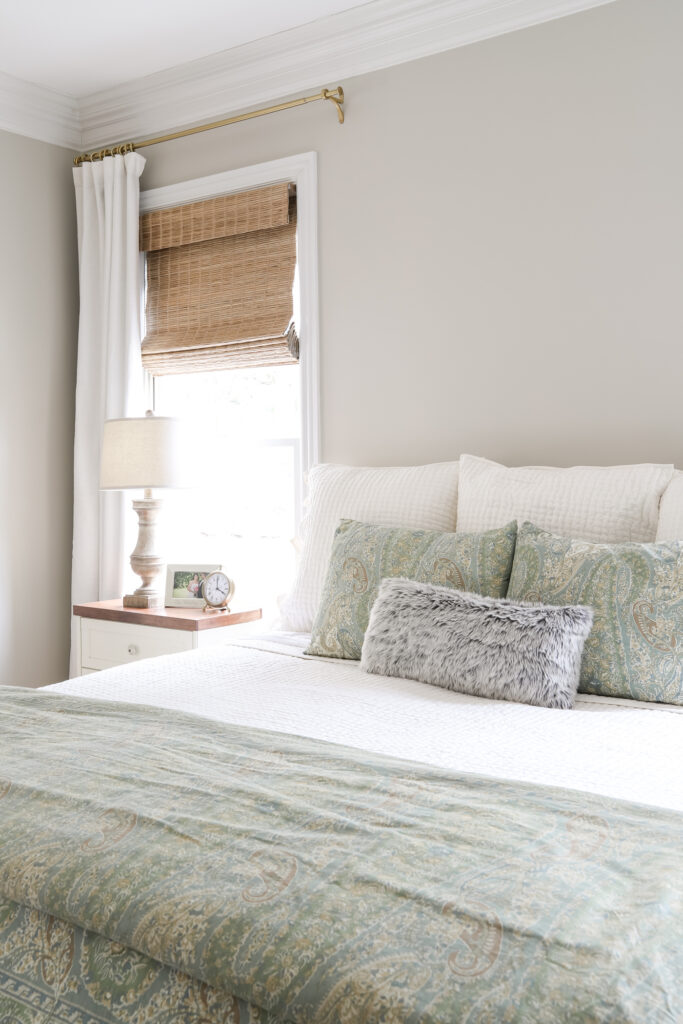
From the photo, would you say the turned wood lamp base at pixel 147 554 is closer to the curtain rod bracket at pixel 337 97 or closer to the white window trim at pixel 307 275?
the white window trim at pixel 307 275

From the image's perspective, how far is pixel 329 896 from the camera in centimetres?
92

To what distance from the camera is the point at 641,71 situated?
2459 mm

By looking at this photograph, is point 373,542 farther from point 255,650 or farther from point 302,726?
point 302,726

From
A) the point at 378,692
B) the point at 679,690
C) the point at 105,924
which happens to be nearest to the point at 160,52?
the point at 378,692

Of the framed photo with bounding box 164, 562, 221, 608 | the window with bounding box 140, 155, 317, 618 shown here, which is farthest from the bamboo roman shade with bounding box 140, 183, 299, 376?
the framed photo with bounding box 164, 562, 221, 608

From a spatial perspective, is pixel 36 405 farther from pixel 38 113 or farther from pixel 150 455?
pixel 38 113

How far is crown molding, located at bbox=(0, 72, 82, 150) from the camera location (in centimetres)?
340

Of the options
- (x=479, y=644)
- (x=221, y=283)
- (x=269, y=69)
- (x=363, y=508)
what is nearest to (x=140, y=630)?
(x=363, y=508)

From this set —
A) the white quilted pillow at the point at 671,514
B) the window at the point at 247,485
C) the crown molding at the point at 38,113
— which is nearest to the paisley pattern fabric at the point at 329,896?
the white quilted pillow at the point at 671,514

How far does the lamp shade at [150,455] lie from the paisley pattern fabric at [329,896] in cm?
182

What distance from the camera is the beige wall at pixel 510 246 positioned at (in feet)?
8.06

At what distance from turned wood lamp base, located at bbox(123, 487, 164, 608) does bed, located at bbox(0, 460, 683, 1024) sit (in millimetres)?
1684

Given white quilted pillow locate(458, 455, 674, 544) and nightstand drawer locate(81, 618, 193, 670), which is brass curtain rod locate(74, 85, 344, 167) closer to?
white quilted pillow locate(458, 455, 674, 544)

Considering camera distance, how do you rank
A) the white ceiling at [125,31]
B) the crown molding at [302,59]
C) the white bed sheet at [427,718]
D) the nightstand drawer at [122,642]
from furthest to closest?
the nightstand drawer at [122,642]
the white ceiling at [125,31]
the crown molding at [302,59]
the white bed sheet at [427,718]
